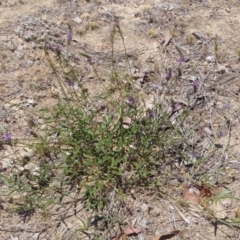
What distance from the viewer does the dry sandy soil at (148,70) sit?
2.88 metres

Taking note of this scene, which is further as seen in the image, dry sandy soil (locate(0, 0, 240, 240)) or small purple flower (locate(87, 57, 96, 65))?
small purple flower (locate(87, 57, 96, 65))

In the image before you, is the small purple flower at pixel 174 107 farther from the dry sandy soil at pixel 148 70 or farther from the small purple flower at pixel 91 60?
the small purple flower at pixel 91 60

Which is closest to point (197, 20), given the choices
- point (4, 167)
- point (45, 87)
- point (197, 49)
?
point (197, 49)

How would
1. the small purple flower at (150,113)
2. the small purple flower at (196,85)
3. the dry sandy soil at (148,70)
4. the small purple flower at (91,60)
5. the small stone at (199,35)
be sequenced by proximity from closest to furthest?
the dry sandy soil at (148,70), the small purple flower at (150,113), the small purple flower at (196,85), the small purple flower at (91,60), the small stone at (199,35)

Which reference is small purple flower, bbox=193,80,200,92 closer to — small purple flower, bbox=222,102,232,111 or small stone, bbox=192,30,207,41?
small purple flower, bbox=222,102,232,111

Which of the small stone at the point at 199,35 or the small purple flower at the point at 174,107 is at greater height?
the small stone at the point at 199,35

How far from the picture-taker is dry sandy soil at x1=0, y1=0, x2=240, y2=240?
288cm

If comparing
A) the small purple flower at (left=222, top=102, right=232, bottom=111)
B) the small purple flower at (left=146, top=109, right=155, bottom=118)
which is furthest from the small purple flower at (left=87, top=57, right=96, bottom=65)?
the small purple flower at (left=222, top=102, right=232, bottom=111)

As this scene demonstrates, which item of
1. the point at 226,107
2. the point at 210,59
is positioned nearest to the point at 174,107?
the point at 226,107

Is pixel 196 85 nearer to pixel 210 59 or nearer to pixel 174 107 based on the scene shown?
pixel 174 107

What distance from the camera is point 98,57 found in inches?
159

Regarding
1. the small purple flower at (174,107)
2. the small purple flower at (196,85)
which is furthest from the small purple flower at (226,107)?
the small purple flower at (174,107)

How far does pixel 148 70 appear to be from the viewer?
12.7 ft

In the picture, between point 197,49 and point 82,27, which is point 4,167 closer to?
point 82,27
